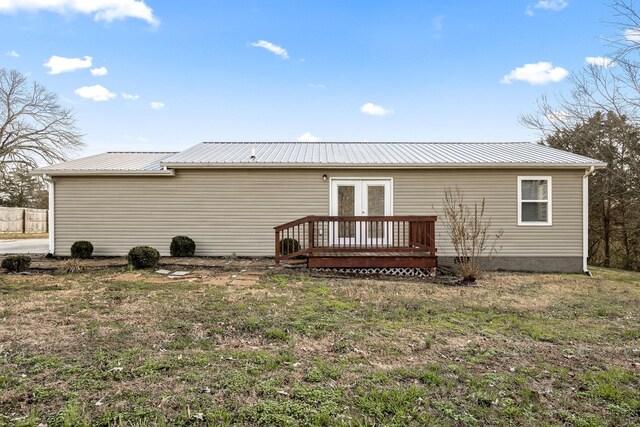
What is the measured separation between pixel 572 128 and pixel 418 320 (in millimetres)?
17074

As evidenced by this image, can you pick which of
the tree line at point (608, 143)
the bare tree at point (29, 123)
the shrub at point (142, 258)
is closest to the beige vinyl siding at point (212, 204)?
the shrub at point (142, 258)

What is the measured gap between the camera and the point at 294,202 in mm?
9914

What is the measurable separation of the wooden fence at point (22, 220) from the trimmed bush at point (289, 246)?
2181 centimetres

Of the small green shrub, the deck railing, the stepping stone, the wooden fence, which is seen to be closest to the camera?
the small green shrub

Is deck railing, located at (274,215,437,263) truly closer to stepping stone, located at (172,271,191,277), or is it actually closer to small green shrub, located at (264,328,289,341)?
stepping stone, located at (172,271,191,277)

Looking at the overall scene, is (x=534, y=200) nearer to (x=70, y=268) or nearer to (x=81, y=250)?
(x=70, y=268)

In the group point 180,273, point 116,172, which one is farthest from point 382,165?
point 116,172

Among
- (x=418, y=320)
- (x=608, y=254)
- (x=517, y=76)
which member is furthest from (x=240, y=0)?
(x=608, y=254)

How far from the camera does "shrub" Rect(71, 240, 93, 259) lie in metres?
9.52

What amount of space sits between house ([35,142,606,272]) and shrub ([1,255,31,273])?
7.09ft

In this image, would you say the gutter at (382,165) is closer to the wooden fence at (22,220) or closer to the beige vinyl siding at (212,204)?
the beige vinyl siding at (212,204)

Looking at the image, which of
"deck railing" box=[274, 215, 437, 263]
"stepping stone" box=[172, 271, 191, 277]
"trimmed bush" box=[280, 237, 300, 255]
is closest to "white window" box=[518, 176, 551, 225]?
"deck railing" box=[274, 215, 437, 263]

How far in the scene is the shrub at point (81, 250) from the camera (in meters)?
9.52

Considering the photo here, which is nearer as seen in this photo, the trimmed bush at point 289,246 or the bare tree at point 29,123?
the trimmed bush at point 289,246
